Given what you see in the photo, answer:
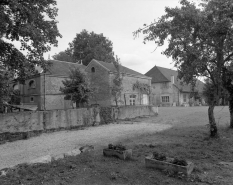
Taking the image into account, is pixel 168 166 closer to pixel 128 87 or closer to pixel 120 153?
pixel 120 153

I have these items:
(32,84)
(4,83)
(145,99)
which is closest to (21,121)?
(4,83)

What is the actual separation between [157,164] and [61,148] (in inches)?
179

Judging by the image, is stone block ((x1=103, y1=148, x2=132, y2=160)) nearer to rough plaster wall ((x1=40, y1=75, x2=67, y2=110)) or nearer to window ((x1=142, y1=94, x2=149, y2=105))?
rough plaster wall ((x1=40, y1=75, x2=67, y2=110))

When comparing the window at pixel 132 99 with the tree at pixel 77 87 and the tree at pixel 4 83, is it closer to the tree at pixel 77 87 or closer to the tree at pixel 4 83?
the tree at pixel 77 87

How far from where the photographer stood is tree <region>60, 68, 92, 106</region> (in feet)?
52.7

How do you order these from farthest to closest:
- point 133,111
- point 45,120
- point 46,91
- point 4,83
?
1. point 46,91
2. point 133,111
3. point 45,120
4. point 4,83

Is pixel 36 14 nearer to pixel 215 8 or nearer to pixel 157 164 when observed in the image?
pixel 215 8

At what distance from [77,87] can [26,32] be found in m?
7.56

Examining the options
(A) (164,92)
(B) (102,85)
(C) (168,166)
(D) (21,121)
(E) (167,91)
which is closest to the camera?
(C) (168,166)

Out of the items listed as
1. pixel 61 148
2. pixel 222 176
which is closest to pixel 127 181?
pixel 222 176

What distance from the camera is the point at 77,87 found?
1611 cm

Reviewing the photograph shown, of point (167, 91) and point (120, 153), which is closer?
point (120, 153)

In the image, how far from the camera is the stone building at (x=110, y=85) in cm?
2434

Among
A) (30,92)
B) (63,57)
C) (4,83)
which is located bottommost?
(4,83)
